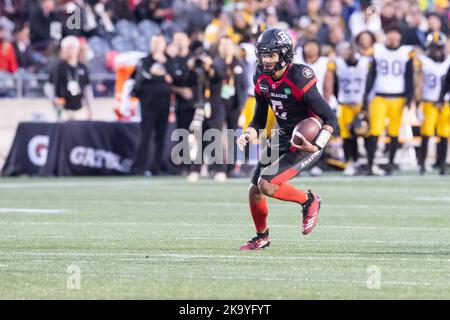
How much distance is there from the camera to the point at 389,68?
22969mm

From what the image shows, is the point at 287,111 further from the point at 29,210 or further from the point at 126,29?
the point at 126,29

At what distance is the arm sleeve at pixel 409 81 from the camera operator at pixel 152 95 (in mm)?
3883

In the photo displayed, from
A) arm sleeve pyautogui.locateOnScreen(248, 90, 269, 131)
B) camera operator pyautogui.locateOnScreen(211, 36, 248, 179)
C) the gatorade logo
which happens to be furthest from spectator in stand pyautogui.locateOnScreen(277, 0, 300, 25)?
arm sleeve pyautogui.locateOnScreen(248, 90, 269, 131)

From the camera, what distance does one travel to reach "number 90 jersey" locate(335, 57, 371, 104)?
76.3 ft

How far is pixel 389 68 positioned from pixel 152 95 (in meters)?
3.95

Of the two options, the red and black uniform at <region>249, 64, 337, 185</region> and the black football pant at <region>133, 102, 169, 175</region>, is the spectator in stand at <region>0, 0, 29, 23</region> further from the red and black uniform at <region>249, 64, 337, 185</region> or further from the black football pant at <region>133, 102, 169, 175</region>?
the red and black uniform at <region>249, 64, 337, 185</region>

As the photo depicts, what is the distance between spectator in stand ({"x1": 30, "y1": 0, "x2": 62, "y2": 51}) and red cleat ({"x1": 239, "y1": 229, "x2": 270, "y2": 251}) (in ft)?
45.4

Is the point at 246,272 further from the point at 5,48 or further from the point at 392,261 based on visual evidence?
the point at 5,48

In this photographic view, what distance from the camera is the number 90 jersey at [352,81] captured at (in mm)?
23266

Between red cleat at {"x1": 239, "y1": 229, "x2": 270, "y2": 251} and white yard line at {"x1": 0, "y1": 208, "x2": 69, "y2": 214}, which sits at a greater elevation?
red cleat at {"x1": 239, "y1": 229, "x2": 270, "y2": 251}

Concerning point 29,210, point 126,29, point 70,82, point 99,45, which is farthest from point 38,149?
point 29,210

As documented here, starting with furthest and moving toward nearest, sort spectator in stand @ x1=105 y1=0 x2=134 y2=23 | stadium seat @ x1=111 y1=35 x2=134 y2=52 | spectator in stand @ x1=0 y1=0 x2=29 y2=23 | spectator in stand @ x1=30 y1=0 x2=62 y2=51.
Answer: spectator in stand @ x1=105 y1=0 x2=134 y2=23 < stadium seat @ x1=111 y1=35 x2=134 y2=52 < spectator in stand @ x1=0 y1=0 x2=29 y2=23 < spectator in stand @ x1=30 y1=0 x2=62 y2=51

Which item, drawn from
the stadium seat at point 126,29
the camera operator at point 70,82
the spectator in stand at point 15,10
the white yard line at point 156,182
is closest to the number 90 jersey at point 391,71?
the white yard line at point 156,182
